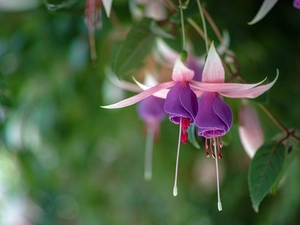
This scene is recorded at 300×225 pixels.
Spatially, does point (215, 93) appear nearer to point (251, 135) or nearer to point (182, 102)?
point (182, 102)

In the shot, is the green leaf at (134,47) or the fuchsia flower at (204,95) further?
the green leaf at (134,47)

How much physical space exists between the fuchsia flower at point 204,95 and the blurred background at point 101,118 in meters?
0.13

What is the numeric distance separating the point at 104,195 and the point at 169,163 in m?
0.45

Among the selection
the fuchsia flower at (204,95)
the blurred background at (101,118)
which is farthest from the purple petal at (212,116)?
the blurred background at (101,118)

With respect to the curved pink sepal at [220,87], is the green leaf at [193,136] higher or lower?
lower

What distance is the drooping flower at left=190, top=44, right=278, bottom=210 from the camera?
415mm

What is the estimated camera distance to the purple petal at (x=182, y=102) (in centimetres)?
41

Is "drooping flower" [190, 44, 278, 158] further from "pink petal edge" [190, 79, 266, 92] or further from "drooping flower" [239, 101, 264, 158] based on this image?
"drooping flower" [239, 101, 264, 158]

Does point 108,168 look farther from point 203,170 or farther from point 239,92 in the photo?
point 239,92

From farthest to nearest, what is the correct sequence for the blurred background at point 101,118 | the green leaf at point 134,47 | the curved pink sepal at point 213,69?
1. the blurred background at point 101,118
2. the green leaf at point 134,47
3. the curved pink sepal at point 213,69

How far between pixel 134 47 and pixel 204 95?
0.53ft

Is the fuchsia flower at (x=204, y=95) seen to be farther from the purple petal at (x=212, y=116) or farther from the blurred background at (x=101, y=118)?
the blurred background at (x=101, y=118)

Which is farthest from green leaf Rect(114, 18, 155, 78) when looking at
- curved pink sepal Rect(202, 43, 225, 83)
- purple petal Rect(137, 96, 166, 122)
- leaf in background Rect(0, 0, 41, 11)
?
leaf in background Rect(0, 0, 41, 11)

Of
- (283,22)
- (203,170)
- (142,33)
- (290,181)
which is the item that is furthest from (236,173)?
(142,33)
